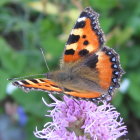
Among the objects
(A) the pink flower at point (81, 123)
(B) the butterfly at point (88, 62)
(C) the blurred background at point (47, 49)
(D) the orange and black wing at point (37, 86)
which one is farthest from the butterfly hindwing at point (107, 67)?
(C) the blurred background at point (47, 49)

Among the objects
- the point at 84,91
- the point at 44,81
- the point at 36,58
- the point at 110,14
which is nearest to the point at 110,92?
the point at 84,91

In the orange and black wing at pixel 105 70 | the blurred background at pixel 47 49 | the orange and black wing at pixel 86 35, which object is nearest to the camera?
the orange and black wing at pixel 105 70

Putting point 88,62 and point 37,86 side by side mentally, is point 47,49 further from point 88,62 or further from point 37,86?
point 37,86

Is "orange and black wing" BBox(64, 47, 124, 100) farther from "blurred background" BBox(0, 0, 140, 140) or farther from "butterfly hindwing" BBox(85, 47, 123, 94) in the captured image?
"blurred background" BBox(0, 0, 140, 140)

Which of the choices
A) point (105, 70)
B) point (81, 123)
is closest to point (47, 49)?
point (105, 70)

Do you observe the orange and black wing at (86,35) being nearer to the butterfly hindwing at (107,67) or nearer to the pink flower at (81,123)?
the butterfly hindwing at (107,67)

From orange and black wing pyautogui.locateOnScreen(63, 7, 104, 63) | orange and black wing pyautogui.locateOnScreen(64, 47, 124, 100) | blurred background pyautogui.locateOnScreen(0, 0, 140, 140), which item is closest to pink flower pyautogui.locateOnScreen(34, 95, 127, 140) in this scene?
orange and black wing pyautogui.locateOnScreen(64, 47, 124, 100)

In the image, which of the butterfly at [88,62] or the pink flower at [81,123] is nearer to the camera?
the pink flower at [81,123]
